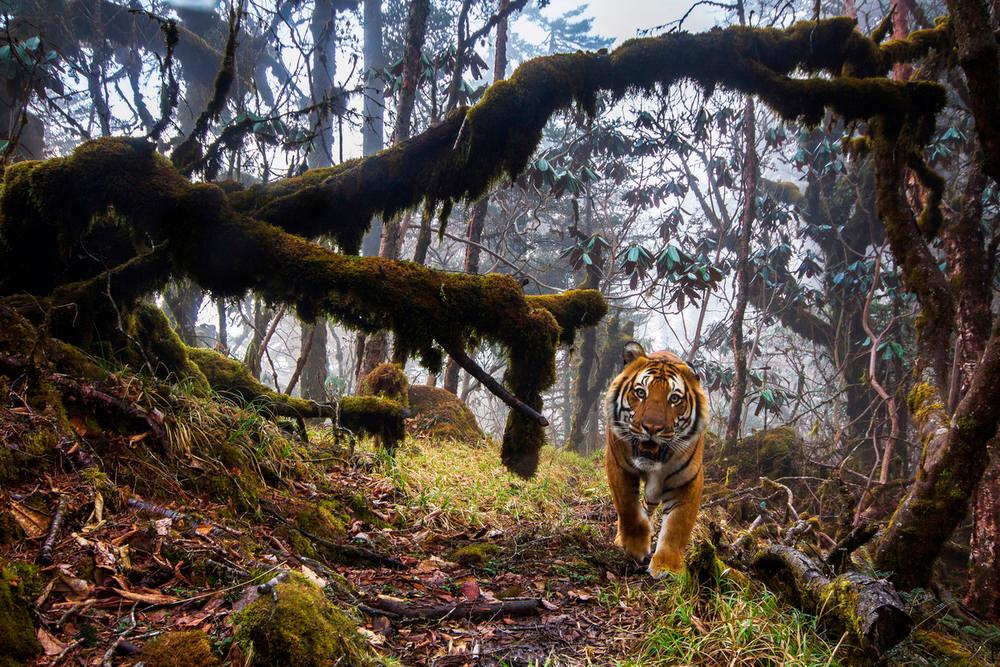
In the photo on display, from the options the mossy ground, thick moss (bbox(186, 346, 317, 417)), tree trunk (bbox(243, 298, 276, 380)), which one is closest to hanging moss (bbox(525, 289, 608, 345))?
the mossy ground

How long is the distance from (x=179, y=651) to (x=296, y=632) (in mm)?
381

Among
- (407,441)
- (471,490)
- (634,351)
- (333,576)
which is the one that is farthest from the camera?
(407,441)

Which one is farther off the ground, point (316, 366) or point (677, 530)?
point (316, 366)

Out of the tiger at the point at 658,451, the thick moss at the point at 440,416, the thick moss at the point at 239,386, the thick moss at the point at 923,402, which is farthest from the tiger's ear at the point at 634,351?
the thick moss at the point at 440,416

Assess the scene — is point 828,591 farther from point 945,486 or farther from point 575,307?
point 575,307

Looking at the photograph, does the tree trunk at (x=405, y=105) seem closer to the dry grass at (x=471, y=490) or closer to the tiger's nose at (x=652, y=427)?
the dry grass at (x=471, y=490)

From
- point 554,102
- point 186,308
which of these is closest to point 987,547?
point 554,102

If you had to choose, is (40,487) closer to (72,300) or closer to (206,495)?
(206,495)

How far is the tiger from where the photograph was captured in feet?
14.1

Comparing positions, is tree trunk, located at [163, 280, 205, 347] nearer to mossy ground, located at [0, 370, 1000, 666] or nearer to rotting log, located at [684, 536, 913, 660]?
mossy ground, located at [0, 370, 1000, 666]

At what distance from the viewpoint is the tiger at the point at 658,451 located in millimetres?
4312

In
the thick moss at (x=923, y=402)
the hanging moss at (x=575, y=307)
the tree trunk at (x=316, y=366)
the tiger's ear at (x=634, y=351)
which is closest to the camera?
the tiger's ear at (x=634, y=351)

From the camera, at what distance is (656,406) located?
4441 millimetres

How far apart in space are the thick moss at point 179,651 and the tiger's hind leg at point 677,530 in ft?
9.94
